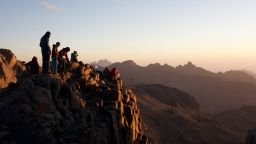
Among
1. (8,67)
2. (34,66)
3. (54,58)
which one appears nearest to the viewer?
(34,66)

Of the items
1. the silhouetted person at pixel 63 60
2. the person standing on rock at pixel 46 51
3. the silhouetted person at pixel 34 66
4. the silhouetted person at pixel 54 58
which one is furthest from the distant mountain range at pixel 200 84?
the silhouetted person at pixel 34 66

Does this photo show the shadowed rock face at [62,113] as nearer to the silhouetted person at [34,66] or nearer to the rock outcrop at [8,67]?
the silhouetted person at [34,66]

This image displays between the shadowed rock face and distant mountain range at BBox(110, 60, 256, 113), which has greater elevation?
the shadowed rock face

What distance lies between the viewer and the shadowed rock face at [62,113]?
73.9ft

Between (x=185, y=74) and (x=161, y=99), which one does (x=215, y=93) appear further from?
(x=161, y=99)

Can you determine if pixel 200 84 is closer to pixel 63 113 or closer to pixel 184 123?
pixel 184 123

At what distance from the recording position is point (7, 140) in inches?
862

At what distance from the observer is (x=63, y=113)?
24.4 meters

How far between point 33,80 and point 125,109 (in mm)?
7940

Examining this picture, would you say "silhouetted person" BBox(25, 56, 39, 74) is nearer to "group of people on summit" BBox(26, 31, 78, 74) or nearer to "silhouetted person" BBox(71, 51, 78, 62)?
"group of people on summit" BBox(26, 31, 78, 74)

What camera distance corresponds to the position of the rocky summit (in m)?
22.5

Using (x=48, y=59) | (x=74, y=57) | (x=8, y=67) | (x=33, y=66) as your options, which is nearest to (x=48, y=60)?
(x=48, y=59)

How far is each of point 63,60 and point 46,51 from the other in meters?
3.31

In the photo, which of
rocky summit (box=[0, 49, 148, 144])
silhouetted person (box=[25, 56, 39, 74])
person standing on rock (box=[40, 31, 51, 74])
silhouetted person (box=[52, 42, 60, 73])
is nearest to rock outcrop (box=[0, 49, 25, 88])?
silhouetted person (box=[52, 42, 60, 73])
